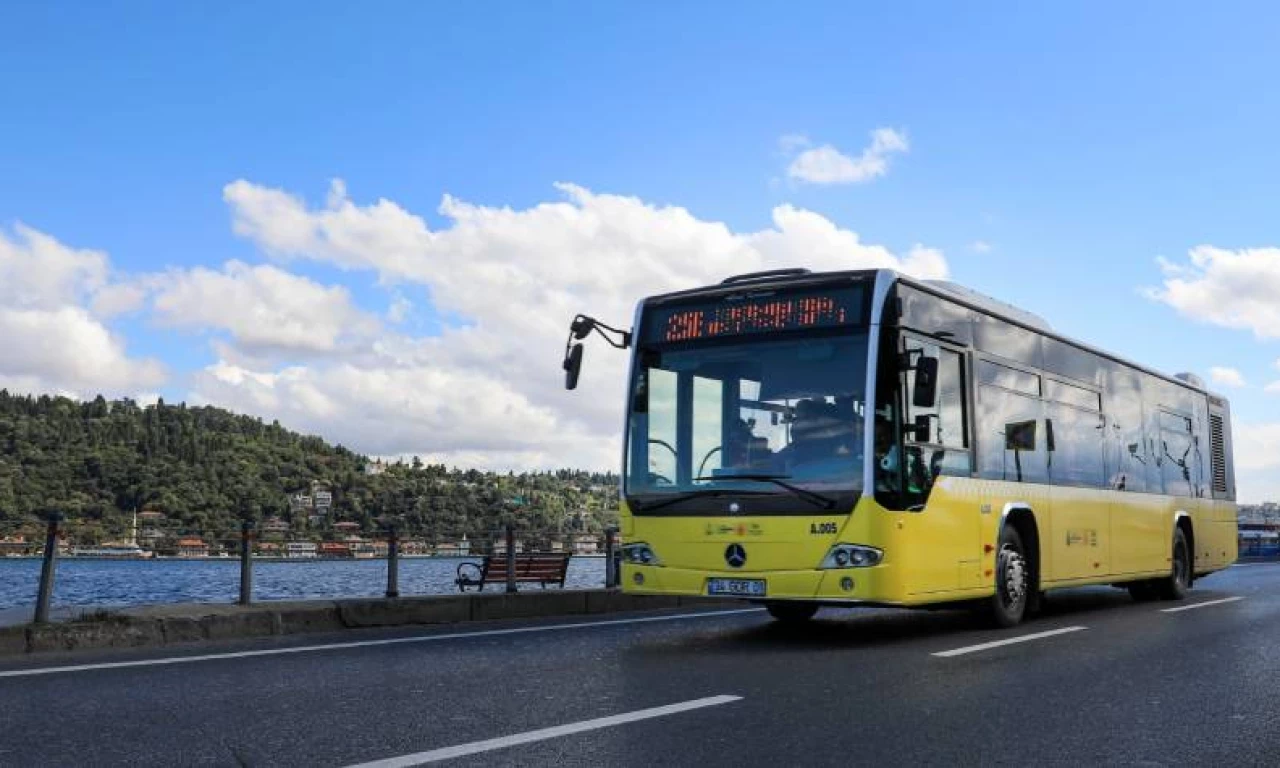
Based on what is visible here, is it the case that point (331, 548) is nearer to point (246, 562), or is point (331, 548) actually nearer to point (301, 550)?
point (301, 550)

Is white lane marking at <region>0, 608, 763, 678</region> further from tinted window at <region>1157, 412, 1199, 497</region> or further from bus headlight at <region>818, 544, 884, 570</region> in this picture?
tinted window at <region>1157, 412, 1199, 497</region>

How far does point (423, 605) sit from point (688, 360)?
14.5ft

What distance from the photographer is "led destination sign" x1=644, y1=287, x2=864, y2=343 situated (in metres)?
10.1

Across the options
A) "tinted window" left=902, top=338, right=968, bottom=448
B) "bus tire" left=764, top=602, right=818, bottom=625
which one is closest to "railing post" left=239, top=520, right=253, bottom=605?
"bus tire" left=764, top=602, right=818, bottom=625

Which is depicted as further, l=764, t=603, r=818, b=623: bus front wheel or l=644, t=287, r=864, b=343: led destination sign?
l=764, t=603, r=818, b=623: bus front wheel

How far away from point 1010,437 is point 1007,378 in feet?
1.95

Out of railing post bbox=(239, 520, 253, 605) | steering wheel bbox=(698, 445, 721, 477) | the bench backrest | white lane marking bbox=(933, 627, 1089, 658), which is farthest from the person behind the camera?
the bench backrest

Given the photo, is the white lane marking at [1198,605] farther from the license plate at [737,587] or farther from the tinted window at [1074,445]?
the license plate at [737,587]

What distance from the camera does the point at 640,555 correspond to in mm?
10500

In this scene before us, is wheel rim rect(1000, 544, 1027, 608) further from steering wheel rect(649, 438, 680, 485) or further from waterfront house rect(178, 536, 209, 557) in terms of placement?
waterfront house rect(178, 536, 209, 557)

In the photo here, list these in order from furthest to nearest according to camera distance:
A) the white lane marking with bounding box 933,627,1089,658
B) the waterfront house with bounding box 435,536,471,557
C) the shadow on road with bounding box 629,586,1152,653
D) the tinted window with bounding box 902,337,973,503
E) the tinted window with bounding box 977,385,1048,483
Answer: the waterfront house with bounding box 435,536,471,557
the tinted window with bounding box 977,385,1048,483
the shadow on road with bounding box 629,586,1152,653
the tinted window with bounding box 902,337,973,503
the white lane marking with bounding box 933,627,1089,658

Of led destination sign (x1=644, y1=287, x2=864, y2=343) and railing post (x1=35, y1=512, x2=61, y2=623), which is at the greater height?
→ led destination sign (x1=644, y1=287, x2=864, y2=343)

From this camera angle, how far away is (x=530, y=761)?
16.4ft

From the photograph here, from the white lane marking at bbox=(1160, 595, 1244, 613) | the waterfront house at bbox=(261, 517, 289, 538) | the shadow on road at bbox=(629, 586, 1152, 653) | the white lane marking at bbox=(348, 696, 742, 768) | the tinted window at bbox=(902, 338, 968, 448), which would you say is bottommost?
the white lane marking at bbox=(348, 696, 742, 768)
